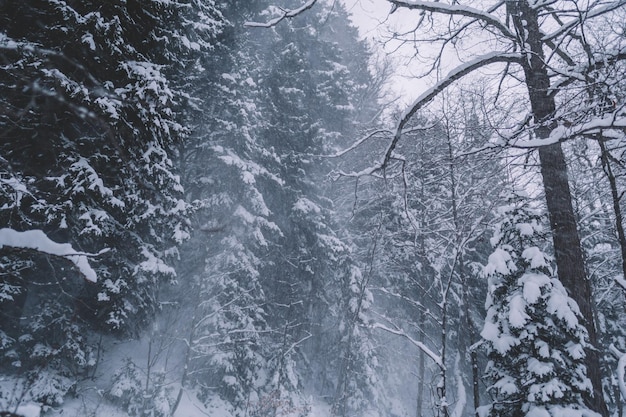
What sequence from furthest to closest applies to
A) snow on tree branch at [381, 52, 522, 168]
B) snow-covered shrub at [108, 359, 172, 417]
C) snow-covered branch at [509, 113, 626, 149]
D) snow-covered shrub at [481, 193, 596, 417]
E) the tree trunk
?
snow-covered shrub at [108, 359, 172, 417], snow-covered shrub at [481, 193, 596, 417], the tree trunk, snow on tree branch at [381, 52, 522, 168], snow-covered branch at [509, 113, 626, 149]

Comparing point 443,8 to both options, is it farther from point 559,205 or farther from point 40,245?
point 40,245

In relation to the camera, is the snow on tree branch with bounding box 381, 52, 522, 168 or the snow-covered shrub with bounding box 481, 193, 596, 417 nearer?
the snow on tree branch with bounding box 381, 52, 522, 168

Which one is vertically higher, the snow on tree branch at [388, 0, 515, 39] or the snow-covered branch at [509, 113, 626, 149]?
the snow on tree branch at [388, 0, 515, 39]

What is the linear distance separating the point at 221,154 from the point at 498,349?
417 inches

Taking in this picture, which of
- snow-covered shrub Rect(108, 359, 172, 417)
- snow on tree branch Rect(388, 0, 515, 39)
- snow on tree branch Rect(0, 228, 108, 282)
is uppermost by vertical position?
snow on tree branch Rect(388, 0, 515, 39)

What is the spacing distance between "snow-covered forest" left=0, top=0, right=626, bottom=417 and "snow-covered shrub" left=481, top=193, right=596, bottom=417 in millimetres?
→ 39

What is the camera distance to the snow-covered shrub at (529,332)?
5.16 metres

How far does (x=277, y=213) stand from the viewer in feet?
53.1

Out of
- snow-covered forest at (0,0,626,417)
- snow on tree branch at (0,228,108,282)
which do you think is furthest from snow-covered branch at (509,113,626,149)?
snow on tree branch at (0,228,108,282)

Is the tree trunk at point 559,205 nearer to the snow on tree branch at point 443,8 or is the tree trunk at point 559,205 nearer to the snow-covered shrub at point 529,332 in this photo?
the snow on tree branch at point 443,8

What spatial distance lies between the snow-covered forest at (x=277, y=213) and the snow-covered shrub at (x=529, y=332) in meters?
0.04

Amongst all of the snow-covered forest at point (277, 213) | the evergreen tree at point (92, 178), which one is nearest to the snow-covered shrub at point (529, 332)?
the snow-covered forest at point (277, 213)

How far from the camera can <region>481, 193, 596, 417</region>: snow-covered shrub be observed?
5.16 meters

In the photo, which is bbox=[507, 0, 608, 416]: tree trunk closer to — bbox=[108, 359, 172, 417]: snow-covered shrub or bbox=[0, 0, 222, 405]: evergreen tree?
bbox=[0, 0, 222, 405]: evergreen tree
